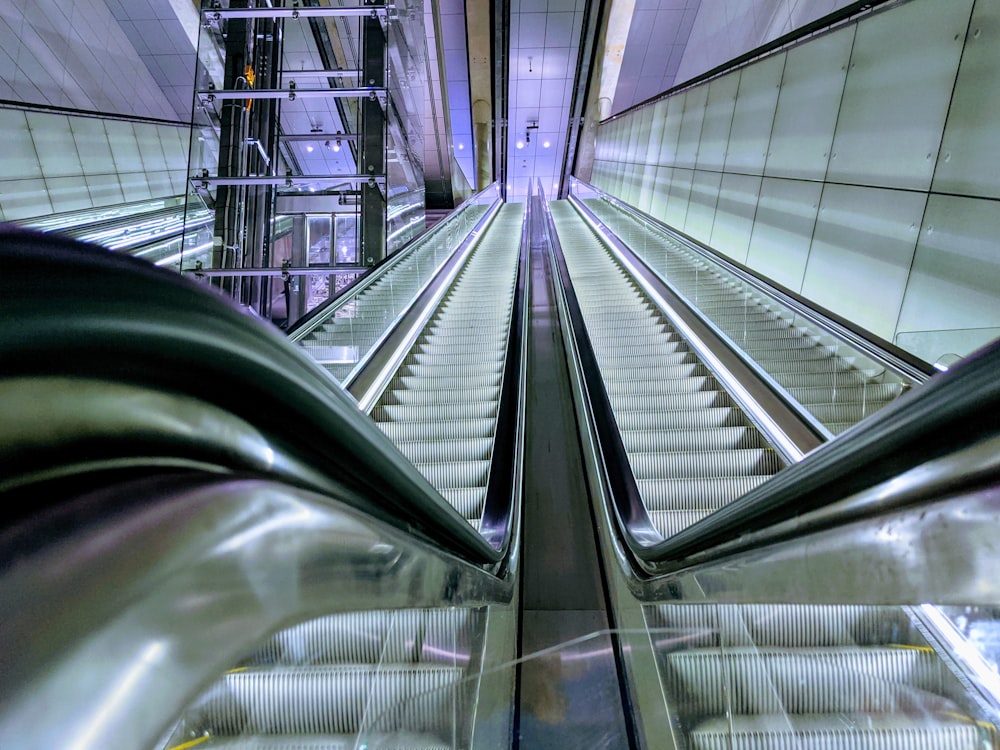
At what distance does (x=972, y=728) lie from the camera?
144cm

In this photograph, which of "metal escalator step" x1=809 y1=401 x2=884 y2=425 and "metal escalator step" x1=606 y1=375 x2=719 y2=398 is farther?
"metal escalator step" x1=606 y1=375 x2=719 y2=398

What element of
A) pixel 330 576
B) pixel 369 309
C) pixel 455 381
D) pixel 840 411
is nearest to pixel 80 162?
pixel 369 309

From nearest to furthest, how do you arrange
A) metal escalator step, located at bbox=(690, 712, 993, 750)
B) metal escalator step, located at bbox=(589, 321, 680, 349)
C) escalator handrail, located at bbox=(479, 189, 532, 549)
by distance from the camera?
metal escalator step, located at bbox=(690, 712, 993, 750) < escalator handrail, located at bbox=(479, 189, 532, 549) < metal escalator step, located at bbox=(589, 321, 680, 349)

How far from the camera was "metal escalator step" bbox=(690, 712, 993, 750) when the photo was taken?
4.62 ft

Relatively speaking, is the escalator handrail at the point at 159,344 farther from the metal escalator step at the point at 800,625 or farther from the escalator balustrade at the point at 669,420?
the escalator balustrade at the point at 669,420

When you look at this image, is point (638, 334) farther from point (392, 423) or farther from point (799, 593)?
point (799, 593)

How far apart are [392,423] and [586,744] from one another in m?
2.47

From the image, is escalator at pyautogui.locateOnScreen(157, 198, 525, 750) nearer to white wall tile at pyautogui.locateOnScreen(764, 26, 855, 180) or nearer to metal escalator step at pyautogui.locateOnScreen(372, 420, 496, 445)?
metal escalator step at pyautogui.locateOnScreen(372, 420, 496, 445)

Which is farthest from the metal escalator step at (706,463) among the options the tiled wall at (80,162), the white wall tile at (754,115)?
the tiled wall at (80,162)

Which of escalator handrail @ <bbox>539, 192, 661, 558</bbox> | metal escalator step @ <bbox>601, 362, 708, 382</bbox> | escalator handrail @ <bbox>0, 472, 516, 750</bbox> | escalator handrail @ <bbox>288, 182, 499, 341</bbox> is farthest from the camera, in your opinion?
metal escalator step @ <bbox>601, 362, 708, 382</bbox>

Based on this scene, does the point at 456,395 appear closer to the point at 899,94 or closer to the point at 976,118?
the point at 976,118

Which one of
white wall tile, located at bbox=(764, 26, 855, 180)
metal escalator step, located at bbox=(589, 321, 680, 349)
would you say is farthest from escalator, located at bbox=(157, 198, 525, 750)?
white wall tile, located at bbox=(764, 26, 855, 180)

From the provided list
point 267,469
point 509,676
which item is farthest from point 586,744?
point 267,469

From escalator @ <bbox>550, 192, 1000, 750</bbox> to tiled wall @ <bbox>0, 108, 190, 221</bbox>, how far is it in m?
7.55
